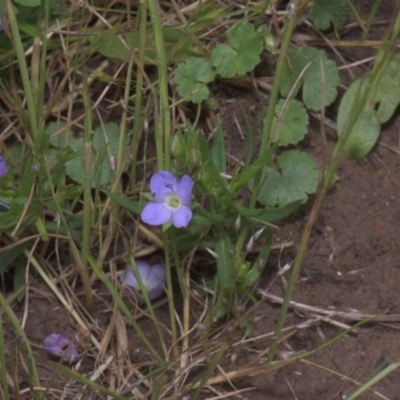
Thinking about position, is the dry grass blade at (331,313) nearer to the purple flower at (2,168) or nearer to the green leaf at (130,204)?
the green leaf at (130,204)

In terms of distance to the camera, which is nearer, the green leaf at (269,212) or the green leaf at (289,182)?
the green leaf at (269,212)

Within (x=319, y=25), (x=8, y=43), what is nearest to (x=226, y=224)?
(x=319, y=25)

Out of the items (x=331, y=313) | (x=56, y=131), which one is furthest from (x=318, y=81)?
(x=56, y=131)

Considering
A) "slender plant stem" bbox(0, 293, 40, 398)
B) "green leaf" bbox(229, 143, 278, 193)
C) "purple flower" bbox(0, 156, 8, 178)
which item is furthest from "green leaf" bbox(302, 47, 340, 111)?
"slender plant stem" bbox(0, 293, 40, 398)

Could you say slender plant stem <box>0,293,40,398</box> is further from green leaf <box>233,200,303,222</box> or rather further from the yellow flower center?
green leaf <box>233,200,303,222</box>

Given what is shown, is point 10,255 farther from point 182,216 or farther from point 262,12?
point 262,12

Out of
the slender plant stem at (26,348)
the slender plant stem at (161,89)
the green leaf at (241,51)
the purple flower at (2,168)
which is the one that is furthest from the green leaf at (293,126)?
the slender plant stem at (26,348)
